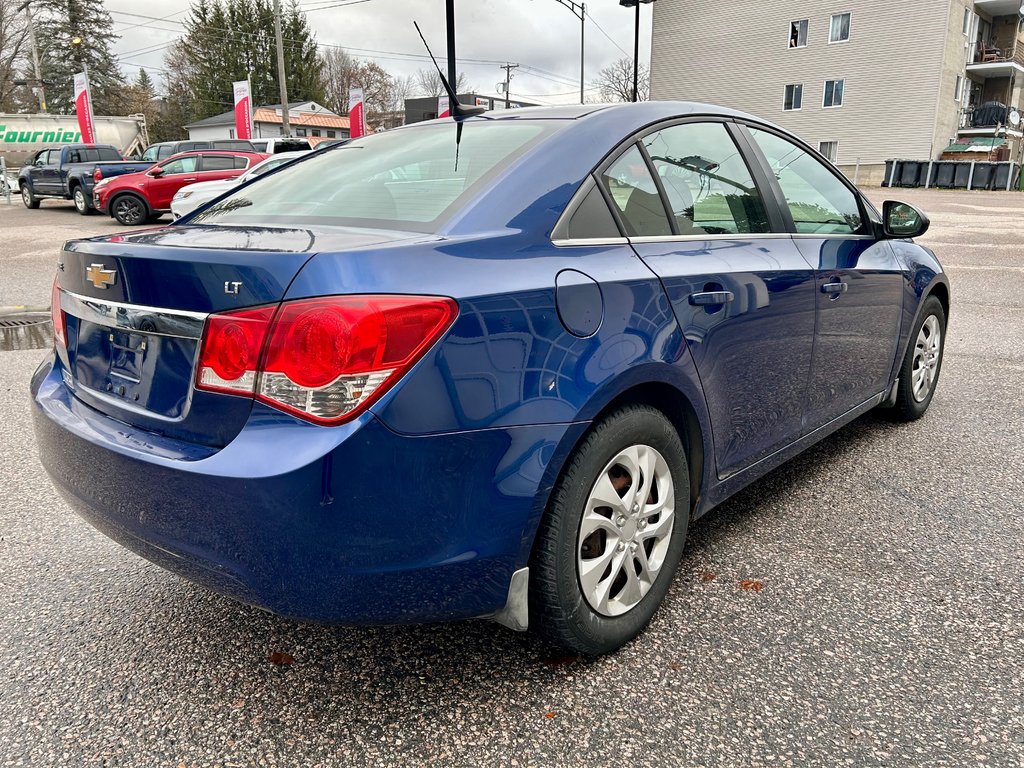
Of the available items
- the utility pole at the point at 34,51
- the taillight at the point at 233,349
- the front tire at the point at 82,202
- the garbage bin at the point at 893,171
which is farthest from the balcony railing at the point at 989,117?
the utility pole at the point at 34,51

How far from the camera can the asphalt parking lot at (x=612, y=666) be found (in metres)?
1.98

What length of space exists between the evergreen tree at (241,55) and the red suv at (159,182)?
53.7m

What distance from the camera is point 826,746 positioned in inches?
77.2

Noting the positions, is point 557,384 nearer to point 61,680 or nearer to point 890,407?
point 61,680

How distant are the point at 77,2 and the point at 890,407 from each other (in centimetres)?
8137

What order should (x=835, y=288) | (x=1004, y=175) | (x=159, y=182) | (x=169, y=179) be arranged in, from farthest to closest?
(x=1004, y=175) < (x=169, y=179) < (x=159, y=182) < (x=835, y=288)

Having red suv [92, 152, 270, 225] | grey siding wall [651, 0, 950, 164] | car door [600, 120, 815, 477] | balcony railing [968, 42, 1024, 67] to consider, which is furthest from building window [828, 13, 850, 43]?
car door [600, 120, 815, 477]

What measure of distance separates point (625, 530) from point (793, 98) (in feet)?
144

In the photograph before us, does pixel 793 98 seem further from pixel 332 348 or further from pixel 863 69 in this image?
pixel 332 348

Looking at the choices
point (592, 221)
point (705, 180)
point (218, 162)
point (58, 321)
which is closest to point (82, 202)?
point (218, 162)

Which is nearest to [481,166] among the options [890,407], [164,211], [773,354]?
[773,354]

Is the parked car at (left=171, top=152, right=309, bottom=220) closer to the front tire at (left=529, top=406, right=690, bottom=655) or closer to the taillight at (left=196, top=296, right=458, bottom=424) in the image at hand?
the front tire at (left=529, top=406, right=690, bottom=655)

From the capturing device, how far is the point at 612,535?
226 cm

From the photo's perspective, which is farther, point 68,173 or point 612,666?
point 68,173
